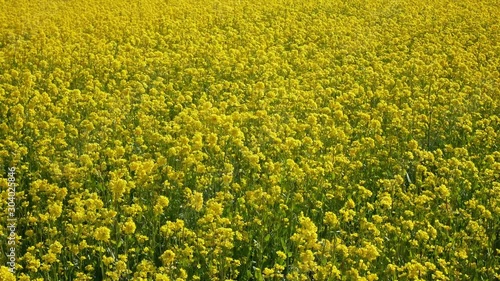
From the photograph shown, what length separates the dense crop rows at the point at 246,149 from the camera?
450 cm

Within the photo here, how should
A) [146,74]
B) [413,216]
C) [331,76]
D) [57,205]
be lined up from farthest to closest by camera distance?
[331,76], [146,74], [413,216], [57,205]

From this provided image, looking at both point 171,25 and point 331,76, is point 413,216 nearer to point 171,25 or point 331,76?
point 331,76

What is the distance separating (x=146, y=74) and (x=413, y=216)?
512 cm

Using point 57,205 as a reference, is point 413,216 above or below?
below

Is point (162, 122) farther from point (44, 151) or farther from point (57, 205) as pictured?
point (57, 205)

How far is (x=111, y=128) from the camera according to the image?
6602mm

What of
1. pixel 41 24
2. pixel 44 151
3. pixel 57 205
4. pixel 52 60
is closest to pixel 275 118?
pixel 44 151

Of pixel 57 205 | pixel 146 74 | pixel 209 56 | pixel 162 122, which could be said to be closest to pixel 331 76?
pixel 209 56

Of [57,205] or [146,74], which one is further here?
[146,74]

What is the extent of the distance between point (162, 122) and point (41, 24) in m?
6.20

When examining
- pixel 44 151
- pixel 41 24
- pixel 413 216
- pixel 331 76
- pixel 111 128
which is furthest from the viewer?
pixel 41 24

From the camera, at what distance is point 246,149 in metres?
5.93

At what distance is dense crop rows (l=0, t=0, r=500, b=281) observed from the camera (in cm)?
450

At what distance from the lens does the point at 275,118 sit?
6.91 meters
